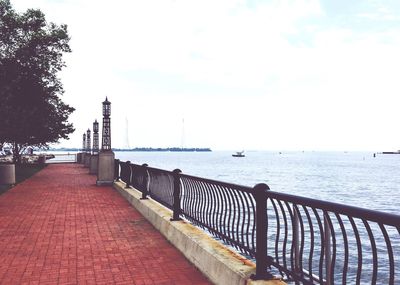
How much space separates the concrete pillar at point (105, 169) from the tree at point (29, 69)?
21.7ft

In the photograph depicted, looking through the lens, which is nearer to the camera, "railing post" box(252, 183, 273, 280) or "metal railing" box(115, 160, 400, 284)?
"metal railing" box(115, 160, 400, 284)

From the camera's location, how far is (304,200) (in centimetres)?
360

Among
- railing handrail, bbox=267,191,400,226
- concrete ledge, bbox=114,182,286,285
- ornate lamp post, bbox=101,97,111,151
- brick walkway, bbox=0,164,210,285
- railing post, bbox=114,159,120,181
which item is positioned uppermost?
ornate lamp post, bbox=101,97,111,151

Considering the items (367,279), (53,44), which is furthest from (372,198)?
(53,44)

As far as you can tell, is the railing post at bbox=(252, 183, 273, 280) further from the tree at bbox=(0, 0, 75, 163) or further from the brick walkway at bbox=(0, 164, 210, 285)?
the tree at bbox=(0, 0, 75, 163)

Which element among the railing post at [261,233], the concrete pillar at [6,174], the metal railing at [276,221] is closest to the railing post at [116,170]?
the metal railing at [276,221]

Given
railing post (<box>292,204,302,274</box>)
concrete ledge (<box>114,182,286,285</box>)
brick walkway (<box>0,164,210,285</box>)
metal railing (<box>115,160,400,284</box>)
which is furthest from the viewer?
brick walkway (<box>0,164,210,285</box>)

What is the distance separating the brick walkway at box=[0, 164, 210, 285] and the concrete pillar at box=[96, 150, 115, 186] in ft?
19.0

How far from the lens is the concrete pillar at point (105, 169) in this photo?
17.5m

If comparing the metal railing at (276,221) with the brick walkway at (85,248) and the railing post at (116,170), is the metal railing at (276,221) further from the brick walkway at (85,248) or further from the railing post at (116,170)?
the railing post at (116,170)

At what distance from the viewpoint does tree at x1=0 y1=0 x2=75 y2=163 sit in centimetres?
2233

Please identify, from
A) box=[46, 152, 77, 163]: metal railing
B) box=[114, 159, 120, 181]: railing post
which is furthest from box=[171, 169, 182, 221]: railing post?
box=[46, 152, 77, 163]: metal railing

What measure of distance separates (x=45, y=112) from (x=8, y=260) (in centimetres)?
2130

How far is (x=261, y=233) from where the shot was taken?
433cm
